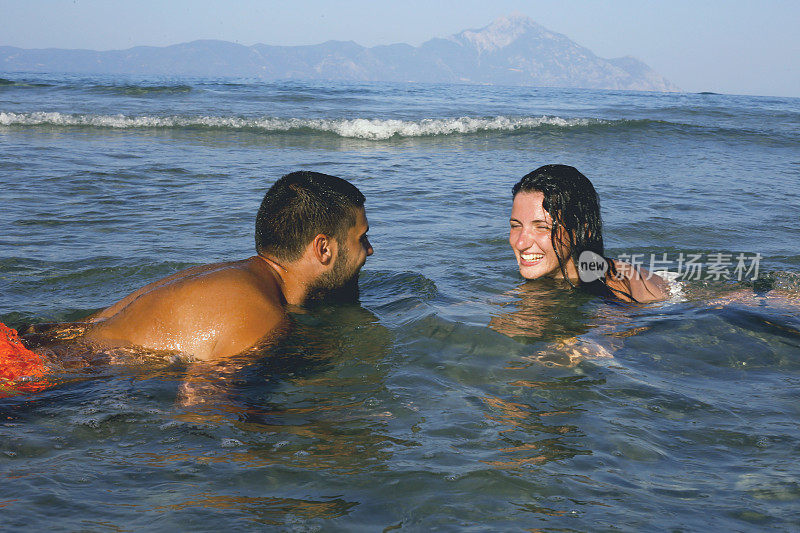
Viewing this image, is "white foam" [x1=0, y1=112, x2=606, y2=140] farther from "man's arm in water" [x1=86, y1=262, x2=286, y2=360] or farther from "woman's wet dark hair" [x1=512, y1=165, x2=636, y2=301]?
"man's arm in water" [x1=86, y1=262, x2=286, y2=360]

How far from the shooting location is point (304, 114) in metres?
17.2

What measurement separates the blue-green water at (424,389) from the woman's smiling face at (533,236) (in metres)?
0.21

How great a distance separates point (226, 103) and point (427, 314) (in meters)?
16.5

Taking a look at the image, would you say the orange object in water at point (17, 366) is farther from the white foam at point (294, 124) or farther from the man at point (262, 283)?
the white foam at point (294, 124)

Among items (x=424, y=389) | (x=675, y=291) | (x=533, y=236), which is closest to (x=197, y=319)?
(x=424, y=389)

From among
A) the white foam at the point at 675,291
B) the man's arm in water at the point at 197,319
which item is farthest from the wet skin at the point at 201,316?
the white foam at the point at 675,291

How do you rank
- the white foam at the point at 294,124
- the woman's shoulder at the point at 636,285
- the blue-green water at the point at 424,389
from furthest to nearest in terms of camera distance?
1. the white foam at the point at 294,124
2. the woman's shoulder at the point at 636,285
3. the blue-green water at the point at 424,389

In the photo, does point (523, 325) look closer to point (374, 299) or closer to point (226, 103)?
point (374, 299)

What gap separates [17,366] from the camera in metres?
3.23

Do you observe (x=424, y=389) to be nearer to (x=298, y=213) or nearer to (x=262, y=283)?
(x=262, y=283)

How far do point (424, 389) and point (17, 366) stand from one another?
6.35 feet

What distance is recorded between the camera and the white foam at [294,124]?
1473 cm

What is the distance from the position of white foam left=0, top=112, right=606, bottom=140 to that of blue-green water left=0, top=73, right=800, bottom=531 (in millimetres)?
6462

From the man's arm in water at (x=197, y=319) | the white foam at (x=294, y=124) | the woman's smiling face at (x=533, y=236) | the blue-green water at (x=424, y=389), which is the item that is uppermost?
the white foam at (x=294, y=124)
